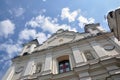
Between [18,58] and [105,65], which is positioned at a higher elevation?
[18,58]

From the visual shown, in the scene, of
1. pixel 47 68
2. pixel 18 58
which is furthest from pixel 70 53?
pixel 18 58

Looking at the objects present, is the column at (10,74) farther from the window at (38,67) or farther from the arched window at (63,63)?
the arched window at (63,63)

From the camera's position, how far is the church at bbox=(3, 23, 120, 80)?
16109 mm

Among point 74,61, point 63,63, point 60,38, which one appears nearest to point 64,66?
point 63,63

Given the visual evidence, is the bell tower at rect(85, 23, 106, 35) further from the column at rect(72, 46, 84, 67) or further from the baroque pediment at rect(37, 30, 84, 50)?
the column at rect(72, 46, 84, 67)

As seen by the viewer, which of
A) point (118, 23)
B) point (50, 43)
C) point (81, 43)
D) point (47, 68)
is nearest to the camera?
point (118, 23)

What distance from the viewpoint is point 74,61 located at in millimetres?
18719

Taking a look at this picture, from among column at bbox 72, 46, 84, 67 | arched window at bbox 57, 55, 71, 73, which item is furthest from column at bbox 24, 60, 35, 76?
column at bbox 72, 46, 84, 67

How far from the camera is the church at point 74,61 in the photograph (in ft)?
52.9

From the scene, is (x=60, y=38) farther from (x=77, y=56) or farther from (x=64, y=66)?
(x=77, y=56)

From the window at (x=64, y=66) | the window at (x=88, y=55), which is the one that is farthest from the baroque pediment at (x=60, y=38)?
the window at (x=88, y=55)

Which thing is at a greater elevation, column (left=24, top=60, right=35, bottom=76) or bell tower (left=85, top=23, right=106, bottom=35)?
bell tower (left=85, top=23, right=106, bottom=35)

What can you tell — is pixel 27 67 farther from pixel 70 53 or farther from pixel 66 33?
pixel 66 33

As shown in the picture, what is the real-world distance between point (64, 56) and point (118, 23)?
34.8ft
